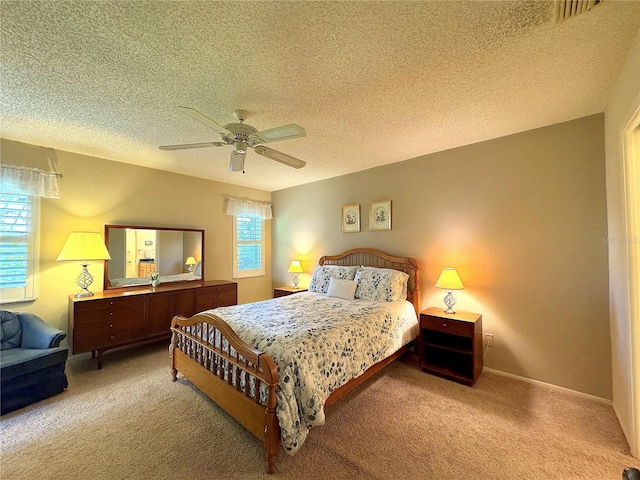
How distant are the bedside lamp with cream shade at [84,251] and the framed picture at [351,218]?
10.6ft

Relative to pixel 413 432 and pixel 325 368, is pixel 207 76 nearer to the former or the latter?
pixel 325 368

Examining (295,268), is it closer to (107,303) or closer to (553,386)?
(107,303)

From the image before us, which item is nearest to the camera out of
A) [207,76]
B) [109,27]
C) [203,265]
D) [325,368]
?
[109,27]

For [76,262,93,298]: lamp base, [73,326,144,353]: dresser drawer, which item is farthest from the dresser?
[76,262,93,298]: lamp base

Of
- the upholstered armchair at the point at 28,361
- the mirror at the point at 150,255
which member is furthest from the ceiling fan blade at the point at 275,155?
the upholstered armchair at the point at 28,361

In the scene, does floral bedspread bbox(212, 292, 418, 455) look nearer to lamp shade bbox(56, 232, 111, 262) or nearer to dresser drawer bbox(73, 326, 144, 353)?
dresser drawer bbox(73, 326, 144, 353)

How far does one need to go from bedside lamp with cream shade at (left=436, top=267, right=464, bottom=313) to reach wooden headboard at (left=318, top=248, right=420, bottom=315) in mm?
421

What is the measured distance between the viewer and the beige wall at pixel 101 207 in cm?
306

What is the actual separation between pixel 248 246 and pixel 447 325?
373cm

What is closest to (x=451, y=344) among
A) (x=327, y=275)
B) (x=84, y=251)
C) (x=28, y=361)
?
(x=327, y=275)

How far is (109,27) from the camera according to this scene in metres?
1.40

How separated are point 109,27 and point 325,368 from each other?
248 centimetres

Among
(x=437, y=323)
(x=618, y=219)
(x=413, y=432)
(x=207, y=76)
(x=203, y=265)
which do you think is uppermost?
(x=207, y=76)

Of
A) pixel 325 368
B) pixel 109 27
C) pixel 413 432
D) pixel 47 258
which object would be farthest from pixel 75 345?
pixel 413 432
